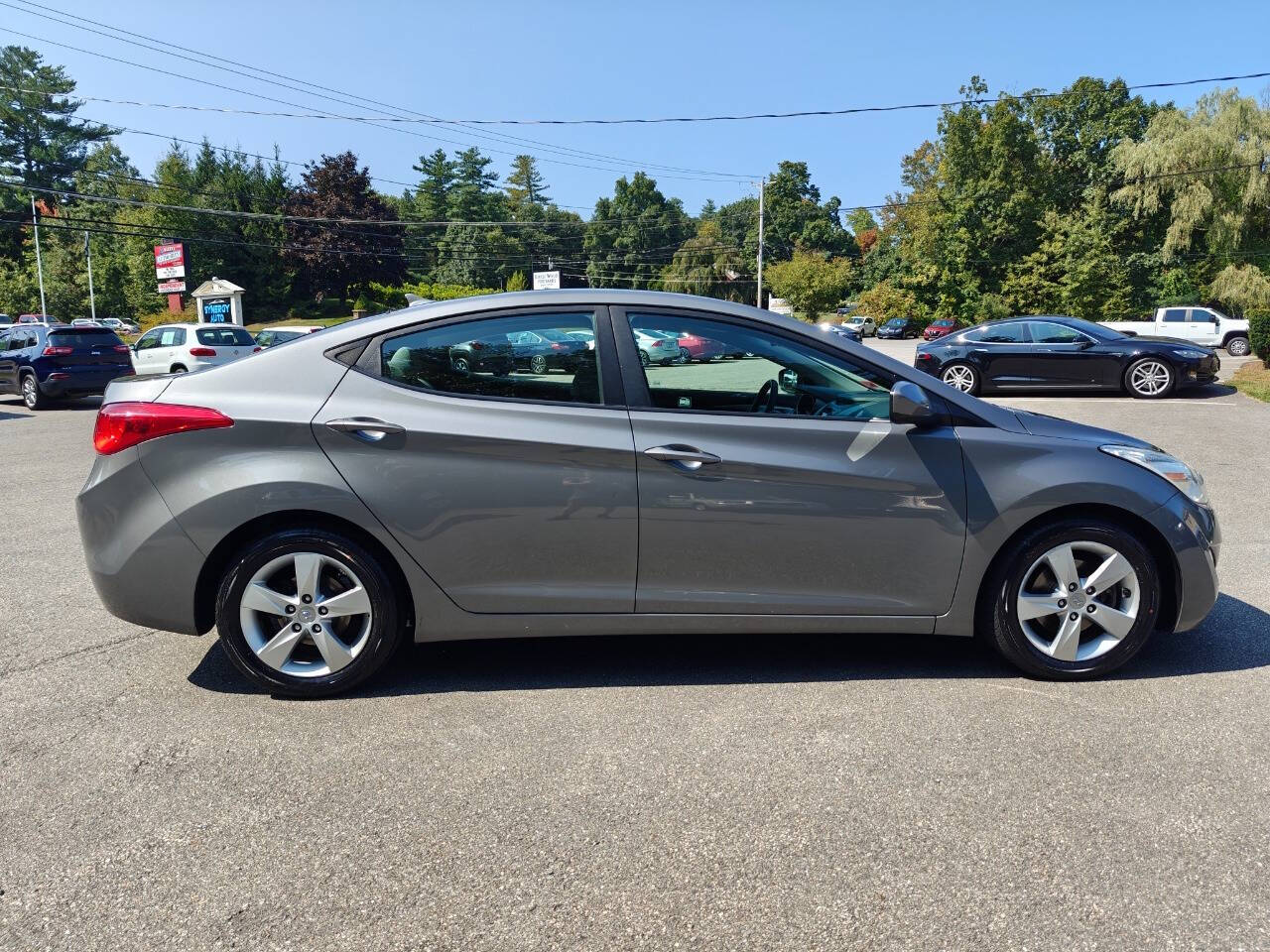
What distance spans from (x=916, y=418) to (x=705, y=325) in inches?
37.5

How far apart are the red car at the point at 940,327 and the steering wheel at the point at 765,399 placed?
154 feet

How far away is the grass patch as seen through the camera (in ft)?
55.8

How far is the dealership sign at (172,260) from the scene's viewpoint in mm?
48875

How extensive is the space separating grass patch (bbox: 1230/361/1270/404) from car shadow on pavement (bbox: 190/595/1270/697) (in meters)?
14.6

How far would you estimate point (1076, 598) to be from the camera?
12.8 feet

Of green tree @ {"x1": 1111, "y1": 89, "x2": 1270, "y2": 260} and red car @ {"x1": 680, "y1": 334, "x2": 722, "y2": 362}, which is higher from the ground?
green tree @ {"x1": 1111, "y1": 89, "x2": 1270, "y2": 260}

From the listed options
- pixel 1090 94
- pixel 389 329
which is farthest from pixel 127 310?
pixel 389 329

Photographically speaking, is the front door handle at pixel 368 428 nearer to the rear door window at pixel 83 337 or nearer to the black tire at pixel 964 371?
the black tire at pixel 964 371

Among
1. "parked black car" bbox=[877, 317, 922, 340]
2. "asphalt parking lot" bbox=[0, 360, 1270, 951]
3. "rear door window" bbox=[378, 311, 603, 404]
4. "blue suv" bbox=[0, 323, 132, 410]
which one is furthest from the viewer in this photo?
"parked black car" bbox=[877, 317, 922, 340]

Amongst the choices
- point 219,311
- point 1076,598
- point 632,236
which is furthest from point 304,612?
point 632,236

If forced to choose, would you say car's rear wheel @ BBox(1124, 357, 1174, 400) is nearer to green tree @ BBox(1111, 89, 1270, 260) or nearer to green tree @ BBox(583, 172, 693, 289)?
green tree @ BBox(1111, 89, 1270, 260)

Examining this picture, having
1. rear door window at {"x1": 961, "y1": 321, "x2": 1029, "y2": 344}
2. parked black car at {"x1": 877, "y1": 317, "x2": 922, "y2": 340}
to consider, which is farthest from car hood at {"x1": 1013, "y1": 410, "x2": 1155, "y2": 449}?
parked black car at {"x1": 877, "y1": 317, "x2": 922, "y2": 340}

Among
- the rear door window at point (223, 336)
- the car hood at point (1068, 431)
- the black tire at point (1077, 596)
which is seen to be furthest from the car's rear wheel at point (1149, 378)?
the rear door window at point (223, 336)

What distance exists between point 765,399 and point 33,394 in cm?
1827
